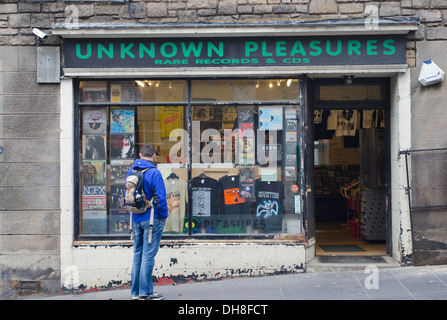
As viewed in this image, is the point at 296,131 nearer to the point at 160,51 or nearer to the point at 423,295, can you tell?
the point at 160,51

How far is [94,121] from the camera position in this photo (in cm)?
783

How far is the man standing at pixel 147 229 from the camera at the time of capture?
623cm

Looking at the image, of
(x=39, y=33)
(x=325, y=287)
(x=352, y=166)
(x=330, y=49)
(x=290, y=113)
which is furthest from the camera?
(x=352, y=166)

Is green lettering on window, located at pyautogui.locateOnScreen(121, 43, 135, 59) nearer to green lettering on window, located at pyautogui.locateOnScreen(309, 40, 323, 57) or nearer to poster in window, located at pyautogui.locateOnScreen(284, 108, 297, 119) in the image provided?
poster in window, located at pyautogui.locateOnScreen(284, 108, 297, 119)

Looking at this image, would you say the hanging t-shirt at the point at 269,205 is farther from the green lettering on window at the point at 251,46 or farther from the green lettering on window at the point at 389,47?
the green lettering on window at the point at 389,47

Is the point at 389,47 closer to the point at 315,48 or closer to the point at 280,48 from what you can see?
the point at 315,48

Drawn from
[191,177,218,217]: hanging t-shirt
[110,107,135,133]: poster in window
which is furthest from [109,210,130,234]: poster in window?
[110,107,135,133]: poster in window

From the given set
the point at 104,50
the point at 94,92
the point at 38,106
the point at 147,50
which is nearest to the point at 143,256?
the point at 94,92

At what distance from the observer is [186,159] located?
777cm

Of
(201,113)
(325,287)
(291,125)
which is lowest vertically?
(325,287)

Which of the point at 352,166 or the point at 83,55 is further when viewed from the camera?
the point at 352,166

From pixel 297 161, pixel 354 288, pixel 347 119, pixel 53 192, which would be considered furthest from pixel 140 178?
pixel 347 119

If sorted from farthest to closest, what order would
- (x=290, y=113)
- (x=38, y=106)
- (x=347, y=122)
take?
1. (x=347, y=122)
2. (x=290, y=113)
3. (x=38, y=106)

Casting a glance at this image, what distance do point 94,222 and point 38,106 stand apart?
6.78 ft
